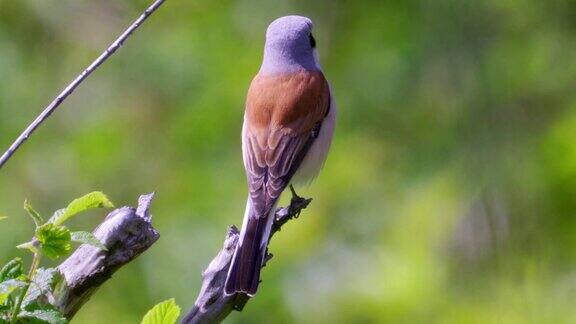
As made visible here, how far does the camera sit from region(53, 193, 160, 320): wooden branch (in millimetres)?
2137

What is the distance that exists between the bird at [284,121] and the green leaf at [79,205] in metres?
1.37

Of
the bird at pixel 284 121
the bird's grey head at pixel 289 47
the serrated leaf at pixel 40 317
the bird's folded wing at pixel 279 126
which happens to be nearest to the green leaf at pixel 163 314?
the serrated leaf at pixel 40 317

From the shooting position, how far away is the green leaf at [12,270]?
1729 mm

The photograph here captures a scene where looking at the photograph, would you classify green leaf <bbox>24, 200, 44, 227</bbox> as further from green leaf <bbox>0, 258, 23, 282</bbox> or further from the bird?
the bird

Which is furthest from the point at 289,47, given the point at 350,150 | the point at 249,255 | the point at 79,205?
the point at 79,205

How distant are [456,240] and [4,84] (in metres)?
2.42

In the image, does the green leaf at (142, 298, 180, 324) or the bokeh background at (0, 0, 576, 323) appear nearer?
the green leaf at (142, 298, 180, 324)

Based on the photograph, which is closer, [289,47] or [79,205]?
[79,205]

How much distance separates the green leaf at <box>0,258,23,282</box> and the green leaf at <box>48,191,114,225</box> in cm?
9

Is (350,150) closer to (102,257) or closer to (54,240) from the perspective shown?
(102,257)

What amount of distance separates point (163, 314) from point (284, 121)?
1.83 meters

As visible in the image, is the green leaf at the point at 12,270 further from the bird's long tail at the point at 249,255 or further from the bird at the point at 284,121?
the bird at the point at 284,121

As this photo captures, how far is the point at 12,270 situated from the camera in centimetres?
174

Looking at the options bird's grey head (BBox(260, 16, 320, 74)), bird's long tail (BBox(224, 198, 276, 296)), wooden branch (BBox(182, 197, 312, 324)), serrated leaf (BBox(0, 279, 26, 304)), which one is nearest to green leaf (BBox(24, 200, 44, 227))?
serrated leaf (BBox(0, 279, 26, 304))
